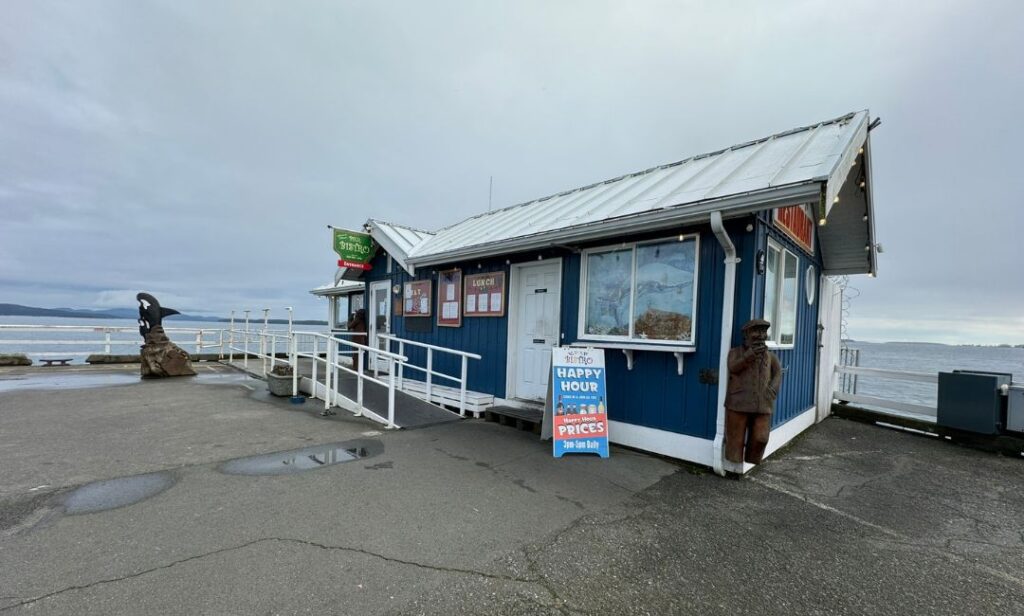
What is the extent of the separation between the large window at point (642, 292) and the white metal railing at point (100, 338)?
36.6 feet

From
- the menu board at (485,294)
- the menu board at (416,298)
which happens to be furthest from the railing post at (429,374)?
the menu board at (416,298)

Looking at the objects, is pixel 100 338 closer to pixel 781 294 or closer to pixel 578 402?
pixel 578 402

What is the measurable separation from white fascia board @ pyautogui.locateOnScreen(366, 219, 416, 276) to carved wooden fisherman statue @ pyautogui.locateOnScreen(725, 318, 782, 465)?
20.0 feet

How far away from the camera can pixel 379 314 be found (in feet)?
33.9

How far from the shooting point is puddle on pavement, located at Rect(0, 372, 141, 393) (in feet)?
26.9

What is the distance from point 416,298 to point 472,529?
20.5ft

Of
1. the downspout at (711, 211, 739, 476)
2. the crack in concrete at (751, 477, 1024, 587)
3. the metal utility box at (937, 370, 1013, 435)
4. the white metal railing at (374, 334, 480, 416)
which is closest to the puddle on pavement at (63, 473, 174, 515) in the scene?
the white metal railing at (374, 334, 480, 416)

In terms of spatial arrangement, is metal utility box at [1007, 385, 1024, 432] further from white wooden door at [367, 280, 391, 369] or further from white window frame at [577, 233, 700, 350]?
white wooden door at [367, 280, 391, 369]

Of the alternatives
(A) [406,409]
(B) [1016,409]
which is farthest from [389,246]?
(B) [1016,409]

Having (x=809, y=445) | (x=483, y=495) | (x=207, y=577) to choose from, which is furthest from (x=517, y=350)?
(x=207, y=577)

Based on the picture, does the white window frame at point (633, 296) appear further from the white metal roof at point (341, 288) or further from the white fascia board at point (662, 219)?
the white metal roof at point (341, 288)

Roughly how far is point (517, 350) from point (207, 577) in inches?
199

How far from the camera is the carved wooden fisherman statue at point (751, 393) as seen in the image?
4371mm

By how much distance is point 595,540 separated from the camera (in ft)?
10.6
